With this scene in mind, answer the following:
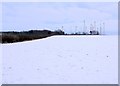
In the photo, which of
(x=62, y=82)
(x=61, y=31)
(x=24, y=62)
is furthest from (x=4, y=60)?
(x=61, y=31)

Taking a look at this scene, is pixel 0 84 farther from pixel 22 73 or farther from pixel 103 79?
pixel 103 79

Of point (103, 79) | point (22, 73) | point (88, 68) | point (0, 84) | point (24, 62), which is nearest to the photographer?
point (0, 84)

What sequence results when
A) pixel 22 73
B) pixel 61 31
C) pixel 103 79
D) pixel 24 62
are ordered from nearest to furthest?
pixel 103 79, pixel 22 73, pixel 24 62, pixel 61 31

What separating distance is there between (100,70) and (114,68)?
672 millimetres

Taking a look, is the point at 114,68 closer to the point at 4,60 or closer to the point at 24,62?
the point at 24,62

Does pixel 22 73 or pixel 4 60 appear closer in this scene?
pixel 22 73

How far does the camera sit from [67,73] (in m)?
9.27

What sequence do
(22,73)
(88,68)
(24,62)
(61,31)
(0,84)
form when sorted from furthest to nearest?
1. (61,31)
2. (24,62)
3. (88,68)
4. (22,73)
5. (0,84)

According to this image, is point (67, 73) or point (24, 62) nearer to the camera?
point (67, 73)

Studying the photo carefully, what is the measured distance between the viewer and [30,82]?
8133 millimetres

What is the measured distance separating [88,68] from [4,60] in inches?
150

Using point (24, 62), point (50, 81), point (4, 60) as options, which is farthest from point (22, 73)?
point (4, 60)

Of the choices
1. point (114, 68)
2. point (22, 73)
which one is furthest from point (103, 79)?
point (22, 73)

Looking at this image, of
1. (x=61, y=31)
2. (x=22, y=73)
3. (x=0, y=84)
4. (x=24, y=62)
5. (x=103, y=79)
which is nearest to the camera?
(x=0, y=84)
